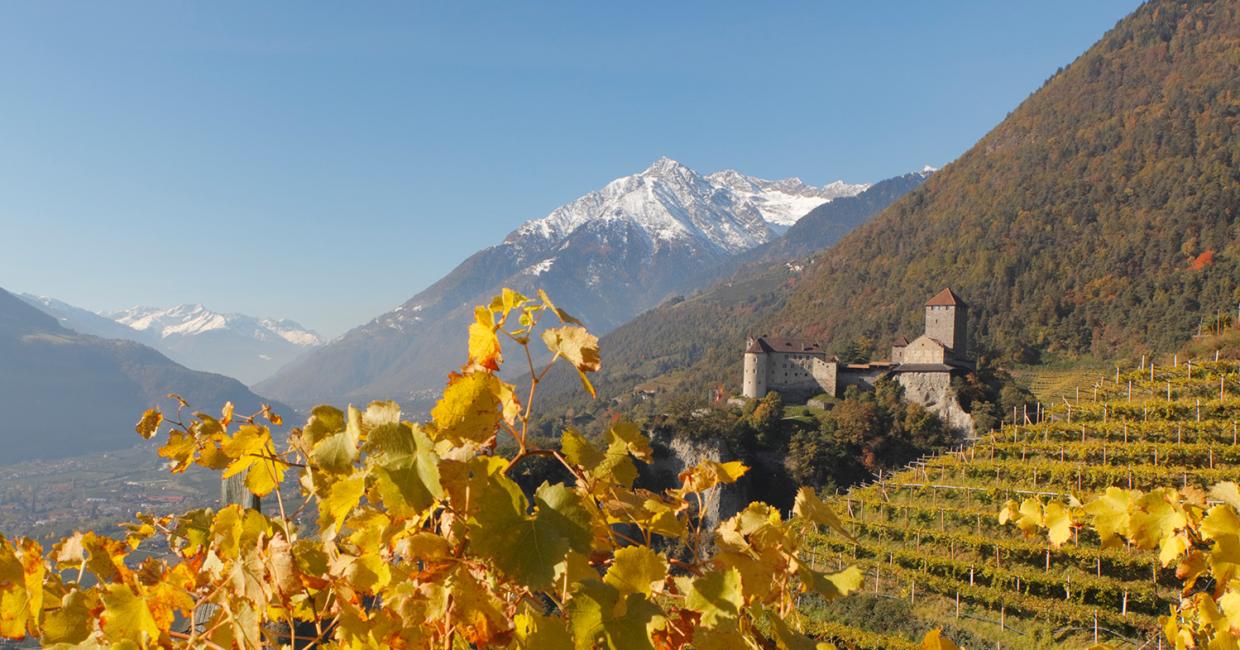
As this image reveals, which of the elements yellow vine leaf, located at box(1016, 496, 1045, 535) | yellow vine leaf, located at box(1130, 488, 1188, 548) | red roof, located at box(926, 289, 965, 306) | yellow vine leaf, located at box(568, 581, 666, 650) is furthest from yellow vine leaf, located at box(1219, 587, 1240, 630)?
red roof, located at box(926, 289, 965, 306)

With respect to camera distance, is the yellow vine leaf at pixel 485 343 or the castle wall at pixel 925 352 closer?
the yellow vine leaf at pixel 485 343

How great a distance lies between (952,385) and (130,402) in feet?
677

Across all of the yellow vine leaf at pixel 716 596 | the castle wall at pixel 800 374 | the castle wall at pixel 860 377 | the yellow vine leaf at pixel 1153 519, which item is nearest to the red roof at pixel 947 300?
the castle wall at pixel 860 377

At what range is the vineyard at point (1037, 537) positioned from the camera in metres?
11.9

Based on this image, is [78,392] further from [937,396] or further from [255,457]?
[255,457]

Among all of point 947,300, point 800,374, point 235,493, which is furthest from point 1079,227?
point 235,493

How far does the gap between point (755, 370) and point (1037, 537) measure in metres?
27.0

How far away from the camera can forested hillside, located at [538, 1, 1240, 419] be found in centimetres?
5716

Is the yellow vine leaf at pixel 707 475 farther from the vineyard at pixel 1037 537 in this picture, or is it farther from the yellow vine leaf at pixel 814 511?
the vineyard at pixel 1037 537

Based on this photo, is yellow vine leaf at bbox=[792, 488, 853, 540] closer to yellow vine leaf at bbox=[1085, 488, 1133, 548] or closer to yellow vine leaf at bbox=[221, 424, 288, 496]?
yellow vine leaf at bbox=[221, 424, 288, 496]

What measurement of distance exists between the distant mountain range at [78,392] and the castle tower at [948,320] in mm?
143510

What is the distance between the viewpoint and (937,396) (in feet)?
110

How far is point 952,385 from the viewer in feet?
109

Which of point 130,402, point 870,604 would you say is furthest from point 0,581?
point 130,402
